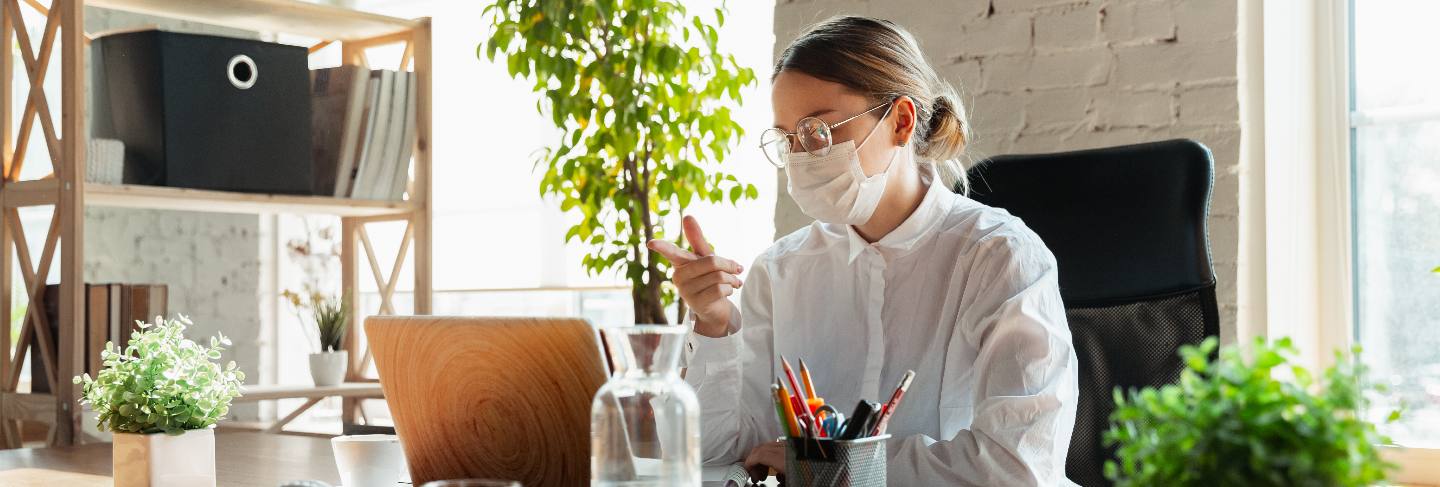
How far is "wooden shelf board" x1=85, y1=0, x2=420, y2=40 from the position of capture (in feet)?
8.18

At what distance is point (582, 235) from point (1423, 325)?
166cm

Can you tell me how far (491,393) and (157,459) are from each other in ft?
1.17

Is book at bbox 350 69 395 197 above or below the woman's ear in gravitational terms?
above

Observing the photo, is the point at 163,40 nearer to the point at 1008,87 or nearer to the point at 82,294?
the point at 82,294

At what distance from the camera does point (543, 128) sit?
341 cm

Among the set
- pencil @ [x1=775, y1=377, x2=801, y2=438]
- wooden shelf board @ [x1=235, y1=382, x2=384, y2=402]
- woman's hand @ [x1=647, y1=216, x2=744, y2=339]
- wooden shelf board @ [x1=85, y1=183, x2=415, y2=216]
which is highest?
wooden shelf board @ [x1=85, y1=183, x2=415, y2=216]

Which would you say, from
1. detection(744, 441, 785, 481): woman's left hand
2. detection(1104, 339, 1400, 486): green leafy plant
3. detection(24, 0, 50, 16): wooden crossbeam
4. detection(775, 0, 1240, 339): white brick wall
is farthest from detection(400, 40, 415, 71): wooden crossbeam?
detection(1104, 339, 1400, 486): green leafy plant

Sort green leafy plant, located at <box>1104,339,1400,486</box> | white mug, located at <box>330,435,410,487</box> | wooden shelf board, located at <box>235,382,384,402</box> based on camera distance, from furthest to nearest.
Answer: wooden shelf board, located at <box>235,382,384,402</box> → white mug, located at <box>330,435,410,487</box> → green leafy plant, located at <box>1104,339,1400,486</box>

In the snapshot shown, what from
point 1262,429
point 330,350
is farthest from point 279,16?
Result: point 1262,429

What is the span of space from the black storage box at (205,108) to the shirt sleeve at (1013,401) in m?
1.67

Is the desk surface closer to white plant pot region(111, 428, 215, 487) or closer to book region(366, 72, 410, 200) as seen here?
white plant pot region(111, 428, 215, 487)

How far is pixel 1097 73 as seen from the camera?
2.11 meters

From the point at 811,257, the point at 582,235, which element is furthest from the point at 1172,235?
the point at 582,235

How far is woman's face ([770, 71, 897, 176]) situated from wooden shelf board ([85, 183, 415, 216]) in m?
1.39
